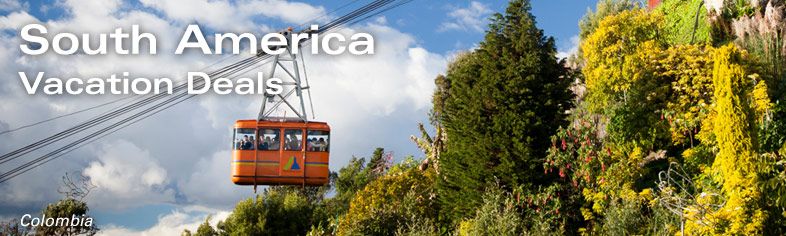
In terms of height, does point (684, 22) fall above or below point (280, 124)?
above

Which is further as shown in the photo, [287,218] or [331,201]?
[331,201]

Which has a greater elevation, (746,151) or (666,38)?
(666,38)

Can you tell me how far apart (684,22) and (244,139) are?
91.1ft

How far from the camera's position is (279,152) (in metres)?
26.4

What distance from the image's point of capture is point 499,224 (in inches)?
889

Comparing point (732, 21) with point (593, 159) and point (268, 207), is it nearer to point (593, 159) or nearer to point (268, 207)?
point (593, 159)

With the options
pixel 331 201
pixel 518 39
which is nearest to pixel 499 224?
pixel 518 39

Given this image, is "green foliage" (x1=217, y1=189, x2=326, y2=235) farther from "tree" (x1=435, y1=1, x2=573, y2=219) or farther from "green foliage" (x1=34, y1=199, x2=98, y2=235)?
"tree" (x1=435, y1=1, x2=573, y2=219)

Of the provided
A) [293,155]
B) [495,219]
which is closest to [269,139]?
[293,155]

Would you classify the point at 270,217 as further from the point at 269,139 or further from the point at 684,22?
the point at 684,22

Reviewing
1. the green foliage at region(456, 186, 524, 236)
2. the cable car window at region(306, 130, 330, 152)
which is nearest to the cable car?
the cable car window at region(306, 130, 330, 152)

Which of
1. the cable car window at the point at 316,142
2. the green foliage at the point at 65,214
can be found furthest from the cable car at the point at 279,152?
the green foliage at the point at 65,214

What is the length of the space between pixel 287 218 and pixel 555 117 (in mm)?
29186

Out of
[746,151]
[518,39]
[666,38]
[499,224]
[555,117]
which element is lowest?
[499,224]
